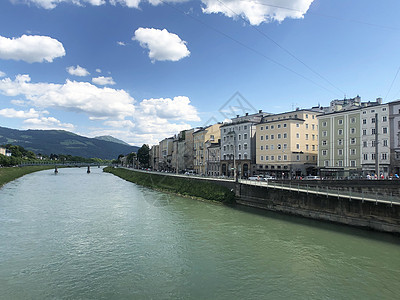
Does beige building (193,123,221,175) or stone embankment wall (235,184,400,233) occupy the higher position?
beige building (193,123,221,175)

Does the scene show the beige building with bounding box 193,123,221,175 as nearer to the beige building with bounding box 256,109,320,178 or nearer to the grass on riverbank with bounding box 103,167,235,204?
the grass on riverbank with bounding box 103,167,235,204

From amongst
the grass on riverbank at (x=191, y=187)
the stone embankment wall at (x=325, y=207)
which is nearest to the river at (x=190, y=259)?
the stone embankment wall at (x=325, y=207)

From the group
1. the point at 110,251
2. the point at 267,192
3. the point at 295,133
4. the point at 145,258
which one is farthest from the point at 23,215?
the point at 295,133

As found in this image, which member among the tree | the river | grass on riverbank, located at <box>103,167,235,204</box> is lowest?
the river

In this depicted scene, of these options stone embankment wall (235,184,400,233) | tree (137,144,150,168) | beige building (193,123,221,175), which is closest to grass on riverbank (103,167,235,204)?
stone embankment wall (235,184,400,233)

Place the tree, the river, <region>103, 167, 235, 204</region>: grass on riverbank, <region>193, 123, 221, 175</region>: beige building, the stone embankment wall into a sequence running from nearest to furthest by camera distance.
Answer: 1. the river
2. the stone embankment wall
3. <region>103, 167, 235, 204</region>: grass on riverbank
4. <region>193, 123, 221, 175</region>: beige building
5. the tree

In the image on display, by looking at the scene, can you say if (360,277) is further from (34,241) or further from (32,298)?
(34,241)

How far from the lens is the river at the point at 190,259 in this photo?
1388 centimetres

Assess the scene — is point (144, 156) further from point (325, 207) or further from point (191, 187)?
point (325, 207)

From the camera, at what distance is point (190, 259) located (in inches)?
709

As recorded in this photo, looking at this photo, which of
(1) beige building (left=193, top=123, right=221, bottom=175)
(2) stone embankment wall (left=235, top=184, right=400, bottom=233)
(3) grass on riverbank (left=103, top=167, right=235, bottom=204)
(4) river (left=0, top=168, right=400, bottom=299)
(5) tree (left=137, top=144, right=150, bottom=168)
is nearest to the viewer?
(4) river (left=0, top=168, right=400, bottom=299)

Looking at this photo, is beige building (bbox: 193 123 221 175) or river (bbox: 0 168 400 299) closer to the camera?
river (bbox: 0 168 400 299)

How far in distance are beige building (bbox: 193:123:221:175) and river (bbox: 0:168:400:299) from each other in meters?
54.5

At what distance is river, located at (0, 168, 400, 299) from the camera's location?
13883 mm
